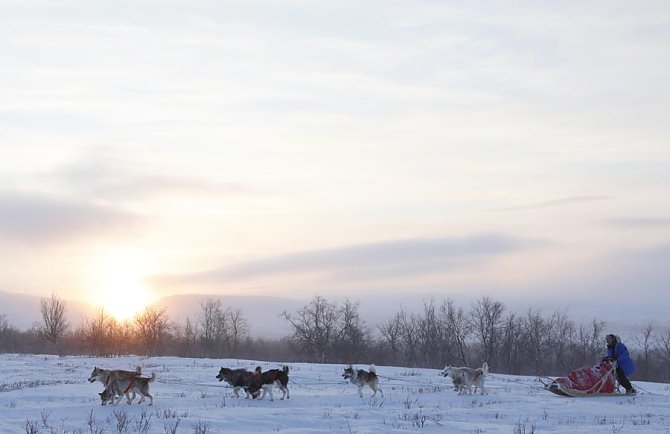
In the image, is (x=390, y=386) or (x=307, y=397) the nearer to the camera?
(x=307, y=397)

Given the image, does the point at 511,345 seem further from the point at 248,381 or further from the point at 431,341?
the point at 248,381

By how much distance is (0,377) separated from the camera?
3064 centimetres

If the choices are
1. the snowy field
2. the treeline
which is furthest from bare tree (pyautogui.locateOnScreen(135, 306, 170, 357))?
the snowy field

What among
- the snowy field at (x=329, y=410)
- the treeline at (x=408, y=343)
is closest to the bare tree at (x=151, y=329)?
the treeline at (x=408, y=343)

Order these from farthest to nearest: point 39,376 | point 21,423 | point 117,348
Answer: point 117,348 < point 39,376 < point 21,423

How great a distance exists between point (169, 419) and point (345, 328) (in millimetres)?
68507

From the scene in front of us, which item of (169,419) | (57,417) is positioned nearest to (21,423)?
(57,417)

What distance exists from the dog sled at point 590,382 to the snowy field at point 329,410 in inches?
22.0

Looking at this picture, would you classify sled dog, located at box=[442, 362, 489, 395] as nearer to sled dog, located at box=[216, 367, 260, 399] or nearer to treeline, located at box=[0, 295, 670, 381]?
sled dog, located at box=[216, 367, 260, 399]

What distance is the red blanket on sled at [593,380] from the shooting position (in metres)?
23.6

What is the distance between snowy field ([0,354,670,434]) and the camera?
1512 centimetres

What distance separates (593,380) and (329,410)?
9765 mm

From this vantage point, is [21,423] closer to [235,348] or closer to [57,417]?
[57,417]

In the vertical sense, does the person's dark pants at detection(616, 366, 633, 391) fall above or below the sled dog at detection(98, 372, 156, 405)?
above
